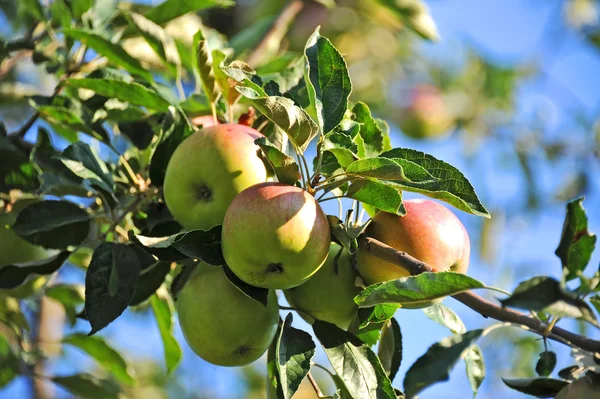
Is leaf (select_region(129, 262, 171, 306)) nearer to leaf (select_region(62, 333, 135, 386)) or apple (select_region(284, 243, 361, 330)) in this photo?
apple (select_region(284, 243, 361, 330))

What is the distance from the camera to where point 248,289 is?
3.50 feet

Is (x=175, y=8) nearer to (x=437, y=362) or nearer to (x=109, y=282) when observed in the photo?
(x=109, y=282)

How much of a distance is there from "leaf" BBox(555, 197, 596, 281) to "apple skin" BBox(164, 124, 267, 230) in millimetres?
434

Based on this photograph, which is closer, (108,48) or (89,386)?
(108,48)

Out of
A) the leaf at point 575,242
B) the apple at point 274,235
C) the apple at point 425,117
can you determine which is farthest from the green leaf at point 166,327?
the apple at point 425,117

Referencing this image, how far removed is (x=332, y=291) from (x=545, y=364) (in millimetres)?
320

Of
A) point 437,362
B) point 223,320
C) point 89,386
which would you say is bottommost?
point 89,386

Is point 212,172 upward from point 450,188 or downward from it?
downward

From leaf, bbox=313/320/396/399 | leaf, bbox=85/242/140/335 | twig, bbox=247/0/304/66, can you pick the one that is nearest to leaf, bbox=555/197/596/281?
leaf, bbox=313/320/396/399

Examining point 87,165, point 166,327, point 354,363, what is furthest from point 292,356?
point 166,327

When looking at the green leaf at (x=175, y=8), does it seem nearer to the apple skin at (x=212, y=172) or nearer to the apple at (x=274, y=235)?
the apple skin at (x=212, y=172)

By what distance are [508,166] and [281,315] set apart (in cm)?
299

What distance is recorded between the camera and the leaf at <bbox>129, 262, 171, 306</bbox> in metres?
1.33

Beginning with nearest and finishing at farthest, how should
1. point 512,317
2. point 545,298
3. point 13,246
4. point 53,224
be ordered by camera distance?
point 545,298 → point 512,317 → point 53,224 → point 13,246
